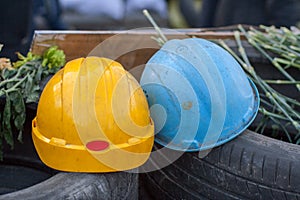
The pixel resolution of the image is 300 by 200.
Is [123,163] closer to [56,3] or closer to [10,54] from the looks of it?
[10,54]

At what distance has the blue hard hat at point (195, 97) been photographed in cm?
132

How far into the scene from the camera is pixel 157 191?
1.55m

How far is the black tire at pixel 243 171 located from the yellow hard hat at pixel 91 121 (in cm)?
22

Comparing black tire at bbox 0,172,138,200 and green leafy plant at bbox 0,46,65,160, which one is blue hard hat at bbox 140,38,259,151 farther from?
green leafy plant at bbox 0,46,65,160

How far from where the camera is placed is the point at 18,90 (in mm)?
A: 1470

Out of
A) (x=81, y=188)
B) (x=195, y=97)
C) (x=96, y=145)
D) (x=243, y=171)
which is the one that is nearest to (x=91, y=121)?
(x=96, y=145)

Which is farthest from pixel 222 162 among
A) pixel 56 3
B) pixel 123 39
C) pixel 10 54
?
pixel 56 3

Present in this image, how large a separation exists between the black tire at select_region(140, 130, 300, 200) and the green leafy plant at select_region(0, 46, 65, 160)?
1.58 feet

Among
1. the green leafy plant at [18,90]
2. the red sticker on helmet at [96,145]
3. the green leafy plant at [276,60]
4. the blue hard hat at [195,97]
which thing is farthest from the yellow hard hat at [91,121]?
the green leafy plant at [276,60]

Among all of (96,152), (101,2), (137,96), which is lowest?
(101,2)

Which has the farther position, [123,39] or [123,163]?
[123,39]

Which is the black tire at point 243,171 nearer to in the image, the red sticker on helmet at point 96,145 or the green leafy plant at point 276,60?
the red sticker on helmet at point 96,145

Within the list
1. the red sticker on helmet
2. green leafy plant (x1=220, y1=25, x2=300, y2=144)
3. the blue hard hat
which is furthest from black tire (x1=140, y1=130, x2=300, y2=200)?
green leafy plant (x1=220, y1=25, x2=300, y2=144)

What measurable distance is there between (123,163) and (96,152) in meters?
0.08
